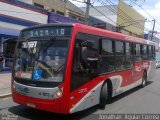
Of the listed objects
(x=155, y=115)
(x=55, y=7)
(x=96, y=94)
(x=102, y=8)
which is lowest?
(x=155, y=115)

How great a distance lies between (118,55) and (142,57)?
438cm

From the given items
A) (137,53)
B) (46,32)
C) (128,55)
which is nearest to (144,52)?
(137,53)

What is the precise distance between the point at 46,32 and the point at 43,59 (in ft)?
2.79

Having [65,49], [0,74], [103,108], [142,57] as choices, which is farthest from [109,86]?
[0,74]

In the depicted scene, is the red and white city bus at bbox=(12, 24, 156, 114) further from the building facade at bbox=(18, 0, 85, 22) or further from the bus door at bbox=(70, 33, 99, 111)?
the building facade at bbox=(18, 0, 85, 22)

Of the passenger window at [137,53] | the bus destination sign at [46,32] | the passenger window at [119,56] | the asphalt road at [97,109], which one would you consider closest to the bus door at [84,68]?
the bus destination sign at [46,32]

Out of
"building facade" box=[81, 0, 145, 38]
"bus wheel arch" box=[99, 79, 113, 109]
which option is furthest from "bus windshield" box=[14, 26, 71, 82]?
"building facade" box=[81, 0, 145, 38]

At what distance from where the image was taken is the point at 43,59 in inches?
305

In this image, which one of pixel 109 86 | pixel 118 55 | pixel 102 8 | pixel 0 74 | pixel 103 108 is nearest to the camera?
pixel 103 108

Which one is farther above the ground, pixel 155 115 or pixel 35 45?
pixel 35 45

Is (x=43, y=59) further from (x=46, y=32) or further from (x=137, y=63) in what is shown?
(x=137, y=63)

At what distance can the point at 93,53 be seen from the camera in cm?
889

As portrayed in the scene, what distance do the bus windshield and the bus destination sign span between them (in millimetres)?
77

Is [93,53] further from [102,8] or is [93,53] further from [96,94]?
[102,8]
